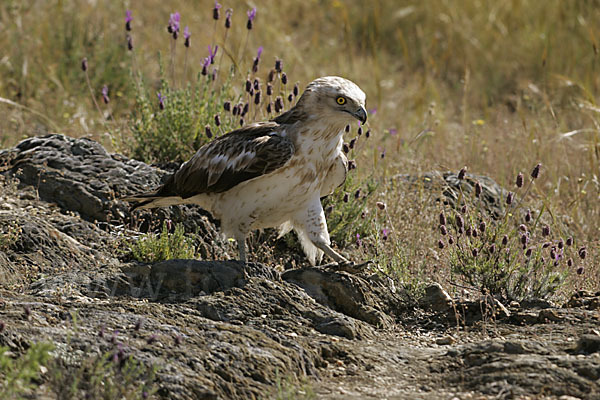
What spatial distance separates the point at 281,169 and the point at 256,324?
1173 mm

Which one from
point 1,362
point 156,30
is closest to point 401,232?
point 1,362

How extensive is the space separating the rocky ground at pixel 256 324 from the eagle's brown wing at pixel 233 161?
1.72 feet

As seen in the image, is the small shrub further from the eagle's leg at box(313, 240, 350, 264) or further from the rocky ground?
the eagle's leg at box(313, 240, 350, 264)

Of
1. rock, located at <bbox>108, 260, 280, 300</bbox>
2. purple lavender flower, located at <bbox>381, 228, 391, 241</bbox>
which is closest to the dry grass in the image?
purple lavender flower, located at <bbox>381, 228, 391, 241</bbox>

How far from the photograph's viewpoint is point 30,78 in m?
8.73

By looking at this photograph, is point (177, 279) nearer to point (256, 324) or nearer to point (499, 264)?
point (256, 324)

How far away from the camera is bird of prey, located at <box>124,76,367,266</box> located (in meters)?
4.76

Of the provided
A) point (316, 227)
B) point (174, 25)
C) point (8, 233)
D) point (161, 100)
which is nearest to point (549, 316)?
point (316, 227)

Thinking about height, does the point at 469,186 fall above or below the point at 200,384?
below

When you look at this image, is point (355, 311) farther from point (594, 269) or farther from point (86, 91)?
point (86, 91)

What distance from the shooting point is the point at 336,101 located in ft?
15.7

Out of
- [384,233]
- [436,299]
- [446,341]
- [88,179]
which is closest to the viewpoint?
[446,341]

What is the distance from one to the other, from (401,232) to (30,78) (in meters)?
4.95

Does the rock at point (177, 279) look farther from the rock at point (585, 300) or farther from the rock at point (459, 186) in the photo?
the rock at point (459, 186)
